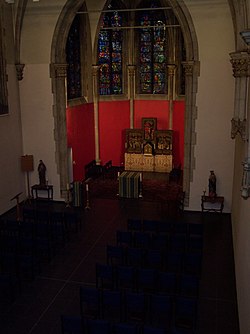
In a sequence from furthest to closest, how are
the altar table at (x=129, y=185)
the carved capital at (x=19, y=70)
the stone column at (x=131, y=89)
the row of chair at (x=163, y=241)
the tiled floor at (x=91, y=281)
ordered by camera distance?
the stone column at (x=131, y=89)
the altar table at (x=129, y=185)
the carved capital at (x=19, y=70)
the row of chair at (x=163, y=241)
the tiled floor at (x=91, y=281)

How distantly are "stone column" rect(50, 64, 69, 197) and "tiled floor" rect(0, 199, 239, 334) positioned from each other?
2.62 metres

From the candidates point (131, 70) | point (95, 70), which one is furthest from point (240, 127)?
point (131, 70)

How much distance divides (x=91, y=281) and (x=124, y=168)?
44.2 feet

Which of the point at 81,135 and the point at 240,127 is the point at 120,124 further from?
the point at 240,127

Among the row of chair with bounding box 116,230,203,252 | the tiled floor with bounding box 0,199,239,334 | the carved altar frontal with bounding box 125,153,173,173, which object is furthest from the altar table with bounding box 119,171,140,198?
the row of chair with bounding box 116,230,203,252

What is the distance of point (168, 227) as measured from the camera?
44.5ft

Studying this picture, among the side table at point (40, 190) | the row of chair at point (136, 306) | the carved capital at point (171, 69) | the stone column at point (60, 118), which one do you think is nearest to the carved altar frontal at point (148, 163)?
the carved capital at point (171, 69)

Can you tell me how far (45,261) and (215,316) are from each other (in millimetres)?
5516

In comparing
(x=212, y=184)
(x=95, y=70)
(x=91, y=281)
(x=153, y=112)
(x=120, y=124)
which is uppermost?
(x=95, y=70)

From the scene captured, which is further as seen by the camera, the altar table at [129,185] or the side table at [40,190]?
the altar table at [129,185]

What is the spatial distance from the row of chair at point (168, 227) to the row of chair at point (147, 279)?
2.81 m

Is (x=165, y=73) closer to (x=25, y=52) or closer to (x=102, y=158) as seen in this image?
(x=102, y=158)

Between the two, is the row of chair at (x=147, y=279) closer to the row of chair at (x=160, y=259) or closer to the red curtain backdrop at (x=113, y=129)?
the row of chair at (x=160, y=259)

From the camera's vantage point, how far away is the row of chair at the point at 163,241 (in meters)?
12.2
